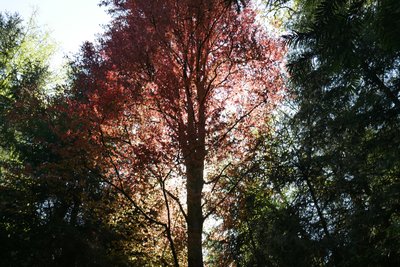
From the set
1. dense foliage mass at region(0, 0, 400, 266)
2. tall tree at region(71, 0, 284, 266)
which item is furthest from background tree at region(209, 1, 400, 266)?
tall tree at region(71, 0, 284, 266)

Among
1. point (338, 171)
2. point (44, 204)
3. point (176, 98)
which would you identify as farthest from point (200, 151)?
point (44, 204)

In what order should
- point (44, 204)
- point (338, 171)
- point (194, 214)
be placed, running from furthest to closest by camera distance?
point (44, 204), point (338, 171), point (194, 214)

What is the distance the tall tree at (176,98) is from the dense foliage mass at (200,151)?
0.11ft

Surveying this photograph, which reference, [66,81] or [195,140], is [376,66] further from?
[66,81]

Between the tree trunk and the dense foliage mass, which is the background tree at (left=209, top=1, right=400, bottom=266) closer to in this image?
the dense foliage mass

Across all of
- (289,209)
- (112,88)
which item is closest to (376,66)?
Answer: (289,209)

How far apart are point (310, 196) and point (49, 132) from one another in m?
9.20

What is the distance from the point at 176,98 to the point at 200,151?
4.37 ft

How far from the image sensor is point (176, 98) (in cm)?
716

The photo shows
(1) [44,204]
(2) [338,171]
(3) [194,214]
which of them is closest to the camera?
(3) [194,214]

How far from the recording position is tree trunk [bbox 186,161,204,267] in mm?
6410

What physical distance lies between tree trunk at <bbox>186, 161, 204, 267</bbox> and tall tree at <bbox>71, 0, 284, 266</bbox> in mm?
20

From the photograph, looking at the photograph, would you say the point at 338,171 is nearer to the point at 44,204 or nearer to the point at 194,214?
the point at 194,214

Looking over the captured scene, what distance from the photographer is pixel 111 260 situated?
945cm
